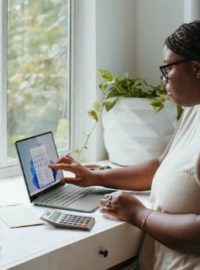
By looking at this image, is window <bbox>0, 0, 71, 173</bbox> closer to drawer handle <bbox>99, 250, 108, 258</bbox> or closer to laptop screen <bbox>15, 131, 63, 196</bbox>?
laptop screen <bbox>15, 131, 63, 196</bbox>

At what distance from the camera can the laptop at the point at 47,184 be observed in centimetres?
132

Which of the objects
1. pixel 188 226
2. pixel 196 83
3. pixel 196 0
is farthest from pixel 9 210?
pixel 196 0

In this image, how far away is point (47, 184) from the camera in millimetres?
1424

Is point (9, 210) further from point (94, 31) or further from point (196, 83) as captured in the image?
point (94, 31)

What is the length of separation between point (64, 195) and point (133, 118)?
0.58 metres

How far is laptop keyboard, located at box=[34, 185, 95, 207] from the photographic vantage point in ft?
4.41

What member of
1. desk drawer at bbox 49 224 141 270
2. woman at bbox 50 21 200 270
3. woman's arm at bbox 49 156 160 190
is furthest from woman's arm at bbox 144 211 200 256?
woman's arm at bbox 49 156 160 190

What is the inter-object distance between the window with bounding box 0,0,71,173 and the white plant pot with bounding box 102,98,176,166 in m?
0.32

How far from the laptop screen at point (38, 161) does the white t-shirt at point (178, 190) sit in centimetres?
39

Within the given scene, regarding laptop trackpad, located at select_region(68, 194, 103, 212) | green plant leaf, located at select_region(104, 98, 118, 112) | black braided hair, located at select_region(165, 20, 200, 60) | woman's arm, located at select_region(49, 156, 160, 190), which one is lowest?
laptop trackpad, located at select_region(68, 194, 103, 212)

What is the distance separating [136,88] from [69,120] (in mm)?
402

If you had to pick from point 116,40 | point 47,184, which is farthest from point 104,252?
point 116,40

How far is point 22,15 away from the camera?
70.1 inches

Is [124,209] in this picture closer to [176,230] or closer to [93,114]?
[176,230]
